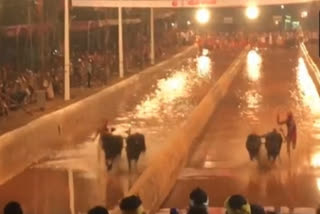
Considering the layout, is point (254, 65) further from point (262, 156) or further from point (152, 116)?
point (262, 156)

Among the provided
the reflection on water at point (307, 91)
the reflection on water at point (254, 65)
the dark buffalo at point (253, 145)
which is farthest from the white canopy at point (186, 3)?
the dark buffalo at point (253, 145)

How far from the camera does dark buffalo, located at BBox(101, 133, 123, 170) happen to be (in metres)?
16.2

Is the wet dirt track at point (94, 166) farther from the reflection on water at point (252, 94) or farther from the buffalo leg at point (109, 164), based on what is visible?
the reflection on water at point (252, 94)

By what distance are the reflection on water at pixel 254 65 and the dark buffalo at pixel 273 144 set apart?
20.9m

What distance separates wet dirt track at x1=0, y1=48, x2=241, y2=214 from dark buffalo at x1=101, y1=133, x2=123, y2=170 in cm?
15

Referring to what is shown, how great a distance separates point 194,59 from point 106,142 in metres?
33.9

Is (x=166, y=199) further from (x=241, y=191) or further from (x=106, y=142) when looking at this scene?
(x=106, y=142)

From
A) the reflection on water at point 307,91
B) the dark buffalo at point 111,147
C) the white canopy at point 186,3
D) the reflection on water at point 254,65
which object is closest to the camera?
the dark buffalo at point 111,147

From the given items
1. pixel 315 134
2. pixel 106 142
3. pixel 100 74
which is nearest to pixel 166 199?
pixel 106 142

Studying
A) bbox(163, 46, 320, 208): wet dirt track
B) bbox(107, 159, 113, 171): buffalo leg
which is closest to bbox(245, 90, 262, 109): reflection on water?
bbox(163, 46, 320, 208): wet dirt track

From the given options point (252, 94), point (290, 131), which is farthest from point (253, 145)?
point (252, 94)

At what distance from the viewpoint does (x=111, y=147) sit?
642 inches

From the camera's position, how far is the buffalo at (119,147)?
1582 cm

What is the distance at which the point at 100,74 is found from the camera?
31.7m
